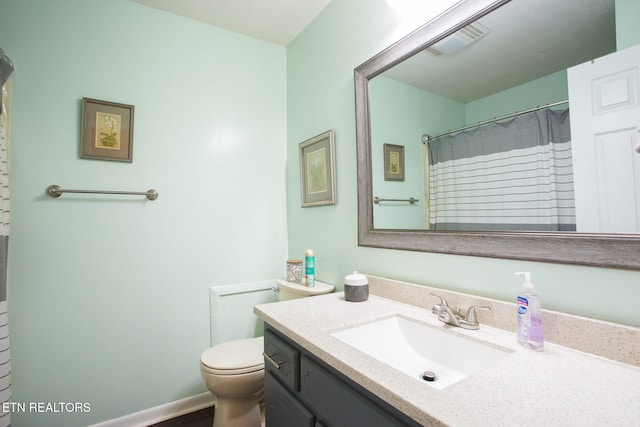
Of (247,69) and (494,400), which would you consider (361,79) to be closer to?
(247,69)

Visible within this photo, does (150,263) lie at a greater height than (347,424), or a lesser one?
greater

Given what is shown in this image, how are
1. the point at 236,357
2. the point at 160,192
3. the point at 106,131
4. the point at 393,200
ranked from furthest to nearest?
the point at 160,192 < the point at 106,131 < the point at 236,357 < the point at 393,200

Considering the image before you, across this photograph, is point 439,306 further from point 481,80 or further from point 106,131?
point 106,131

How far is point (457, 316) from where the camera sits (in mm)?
952

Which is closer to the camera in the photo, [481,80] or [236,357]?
[481,80]

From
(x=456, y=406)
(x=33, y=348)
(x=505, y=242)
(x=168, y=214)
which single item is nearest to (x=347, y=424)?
(x=456, y=406)

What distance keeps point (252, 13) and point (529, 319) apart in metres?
2.02

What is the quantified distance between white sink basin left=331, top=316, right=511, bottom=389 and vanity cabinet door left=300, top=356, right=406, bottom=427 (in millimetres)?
147

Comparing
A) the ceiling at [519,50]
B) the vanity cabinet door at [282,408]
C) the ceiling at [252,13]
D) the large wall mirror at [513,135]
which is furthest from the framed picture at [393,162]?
the ceiling at [252,13]

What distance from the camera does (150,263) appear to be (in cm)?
166

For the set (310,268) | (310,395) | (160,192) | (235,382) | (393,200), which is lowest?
(235,382)

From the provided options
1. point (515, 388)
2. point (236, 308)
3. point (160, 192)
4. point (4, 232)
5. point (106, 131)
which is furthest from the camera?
point (236, 308)

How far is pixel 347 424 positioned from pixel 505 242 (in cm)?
67

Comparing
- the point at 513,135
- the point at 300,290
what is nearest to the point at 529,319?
the point at 513,135
